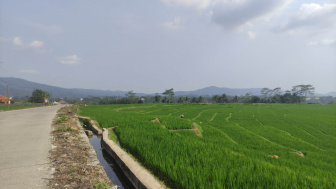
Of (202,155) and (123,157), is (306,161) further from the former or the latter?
(123,157)

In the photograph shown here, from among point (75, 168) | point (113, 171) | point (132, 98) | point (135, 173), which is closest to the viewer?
point (135, 173)

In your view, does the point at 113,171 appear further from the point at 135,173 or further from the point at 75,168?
the point at 135,173

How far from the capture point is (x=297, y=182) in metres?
2.51

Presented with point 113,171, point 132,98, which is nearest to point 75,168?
point 113,171

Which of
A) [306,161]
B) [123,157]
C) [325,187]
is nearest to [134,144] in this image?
[123,157]

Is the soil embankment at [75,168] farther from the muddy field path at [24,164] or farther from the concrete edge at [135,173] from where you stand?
the concrete edge at [135,173]

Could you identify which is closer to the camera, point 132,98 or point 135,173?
point 135,173


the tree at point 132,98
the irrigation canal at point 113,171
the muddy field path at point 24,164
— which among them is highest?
the tree at point 132,98

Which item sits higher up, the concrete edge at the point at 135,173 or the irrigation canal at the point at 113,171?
the concrete edge at the point at 135,173

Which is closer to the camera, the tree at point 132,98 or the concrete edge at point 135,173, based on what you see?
the concrete edge at point 135,173

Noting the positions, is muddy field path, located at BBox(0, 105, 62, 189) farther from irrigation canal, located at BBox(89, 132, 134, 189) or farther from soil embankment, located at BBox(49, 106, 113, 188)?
irrigation canal, located at BBox(89, 132, 134, 189)

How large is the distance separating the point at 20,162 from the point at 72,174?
1476mm

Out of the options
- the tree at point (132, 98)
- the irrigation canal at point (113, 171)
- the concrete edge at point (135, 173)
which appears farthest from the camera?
the tree at point (132, 98)

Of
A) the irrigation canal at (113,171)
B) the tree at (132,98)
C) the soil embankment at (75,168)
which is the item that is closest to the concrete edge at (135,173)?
the irrigation canal at (113,171)
